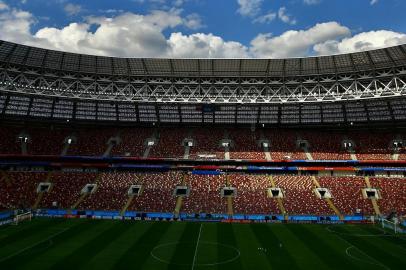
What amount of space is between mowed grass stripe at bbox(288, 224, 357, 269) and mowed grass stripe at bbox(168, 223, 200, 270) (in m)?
11.5

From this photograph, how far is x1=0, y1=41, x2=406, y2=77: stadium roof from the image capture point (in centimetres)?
4950

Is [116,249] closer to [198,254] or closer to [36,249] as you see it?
[36,249]

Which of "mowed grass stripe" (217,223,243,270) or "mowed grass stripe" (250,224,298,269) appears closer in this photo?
"mowed grass stripe" (217,223,243,270)

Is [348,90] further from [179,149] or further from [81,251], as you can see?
[81,251]

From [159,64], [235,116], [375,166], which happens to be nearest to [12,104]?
[159,64]

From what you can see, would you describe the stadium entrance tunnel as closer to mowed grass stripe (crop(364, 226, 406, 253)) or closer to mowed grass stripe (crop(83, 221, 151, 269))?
mowed grass stripe (crop(83, 221, 151, 269))

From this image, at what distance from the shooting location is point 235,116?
68812 mm

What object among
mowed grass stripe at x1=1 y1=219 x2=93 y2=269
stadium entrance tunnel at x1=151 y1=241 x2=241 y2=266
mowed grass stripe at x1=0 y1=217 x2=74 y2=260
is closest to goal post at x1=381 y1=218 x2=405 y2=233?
stadium entrance tunnel at x1=151 y1=241 x2=241 y2=266

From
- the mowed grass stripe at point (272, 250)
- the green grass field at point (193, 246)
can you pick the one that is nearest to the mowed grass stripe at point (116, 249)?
the green grass field at point (193, 246)

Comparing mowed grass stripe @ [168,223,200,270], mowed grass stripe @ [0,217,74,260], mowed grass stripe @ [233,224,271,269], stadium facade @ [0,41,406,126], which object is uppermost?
stadium facade @ [0,41,406,126]

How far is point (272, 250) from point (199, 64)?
3095 centimetres

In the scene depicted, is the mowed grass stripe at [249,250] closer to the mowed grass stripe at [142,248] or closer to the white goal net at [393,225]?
the mowed grass stripe at [142,248]

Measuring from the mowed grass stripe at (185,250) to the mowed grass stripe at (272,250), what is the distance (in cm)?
663

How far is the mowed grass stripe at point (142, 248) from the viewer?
29.1 metres
